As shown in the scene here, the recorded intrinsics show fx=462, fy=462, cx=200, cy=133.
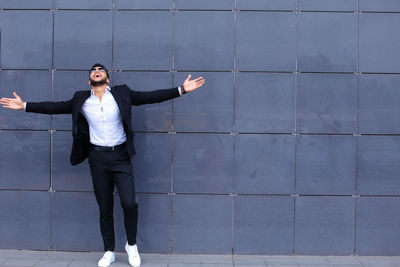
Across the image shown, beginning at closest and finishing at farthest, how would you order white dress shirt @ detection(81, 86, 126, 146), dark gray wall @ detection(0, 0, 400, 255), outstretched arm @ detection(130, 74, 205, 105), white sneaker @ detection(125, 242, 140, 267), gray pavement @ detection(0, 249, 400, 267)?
outstretched arm @ detection(130, 74, 205, 105), white dress shirt @ detection(81, 86, 126, 146), white sneaker @ detection(125, 242, 140, 267), gray pavement @ detection(0, 249, 400, 267), dark gray wall @ detection(0, 0, 400, 255)

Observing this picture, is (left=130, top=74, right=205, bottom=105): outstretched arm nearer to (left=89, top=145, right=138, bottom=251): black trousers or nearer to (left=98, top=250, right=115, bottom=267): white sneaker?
(left=89, top=145, right=138, bottom=251): black trousers

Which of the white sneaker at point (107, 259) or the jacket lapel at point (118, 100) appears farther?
the white sneaker at point (107, 259)

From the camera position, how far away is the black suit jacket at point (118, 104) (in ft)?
16.2

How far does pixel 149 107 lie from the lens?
5582 mm

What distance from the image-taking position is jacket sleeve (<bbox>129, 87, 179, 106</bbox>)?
4898 millimetres

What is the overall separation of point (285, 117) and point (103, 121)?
2139mm

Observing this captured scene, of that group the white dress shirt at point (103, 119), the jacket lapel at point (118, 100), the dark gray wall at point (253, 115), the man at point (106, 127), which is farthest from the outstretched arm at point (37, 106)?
the dark gray wall at point (253, 115)

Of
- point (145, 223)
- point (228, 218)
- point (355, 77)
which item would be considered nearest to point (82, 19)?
point (145, 223)

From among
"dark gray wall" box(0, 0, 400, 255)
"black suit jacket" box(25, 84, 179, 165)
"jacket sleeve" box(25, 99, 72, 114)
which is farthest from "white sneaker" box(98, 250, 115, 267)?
"jacket sleeve" box(25, 99, 72, 114)

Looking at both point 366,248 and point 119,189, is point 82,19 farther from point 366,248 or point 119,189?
point 366,248

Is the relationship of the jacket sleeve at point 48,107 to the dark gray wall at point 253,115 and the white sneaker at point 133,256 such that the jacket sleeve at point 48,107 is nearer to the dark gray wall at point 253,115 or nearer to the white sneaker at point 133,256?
the dark gray wall at point 253,115

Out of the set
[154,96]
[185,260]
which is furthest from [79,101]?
[185,260]

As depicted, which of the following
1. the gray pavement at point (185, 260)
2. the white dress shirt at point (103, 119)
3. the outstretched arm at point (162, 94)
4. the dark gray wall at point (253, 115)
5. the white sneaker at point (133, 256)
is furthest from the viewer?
the dark gray wall at point (253, 115)

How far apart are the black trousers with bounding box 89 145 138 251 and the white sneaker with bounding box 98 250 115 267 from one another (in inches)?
2.7
